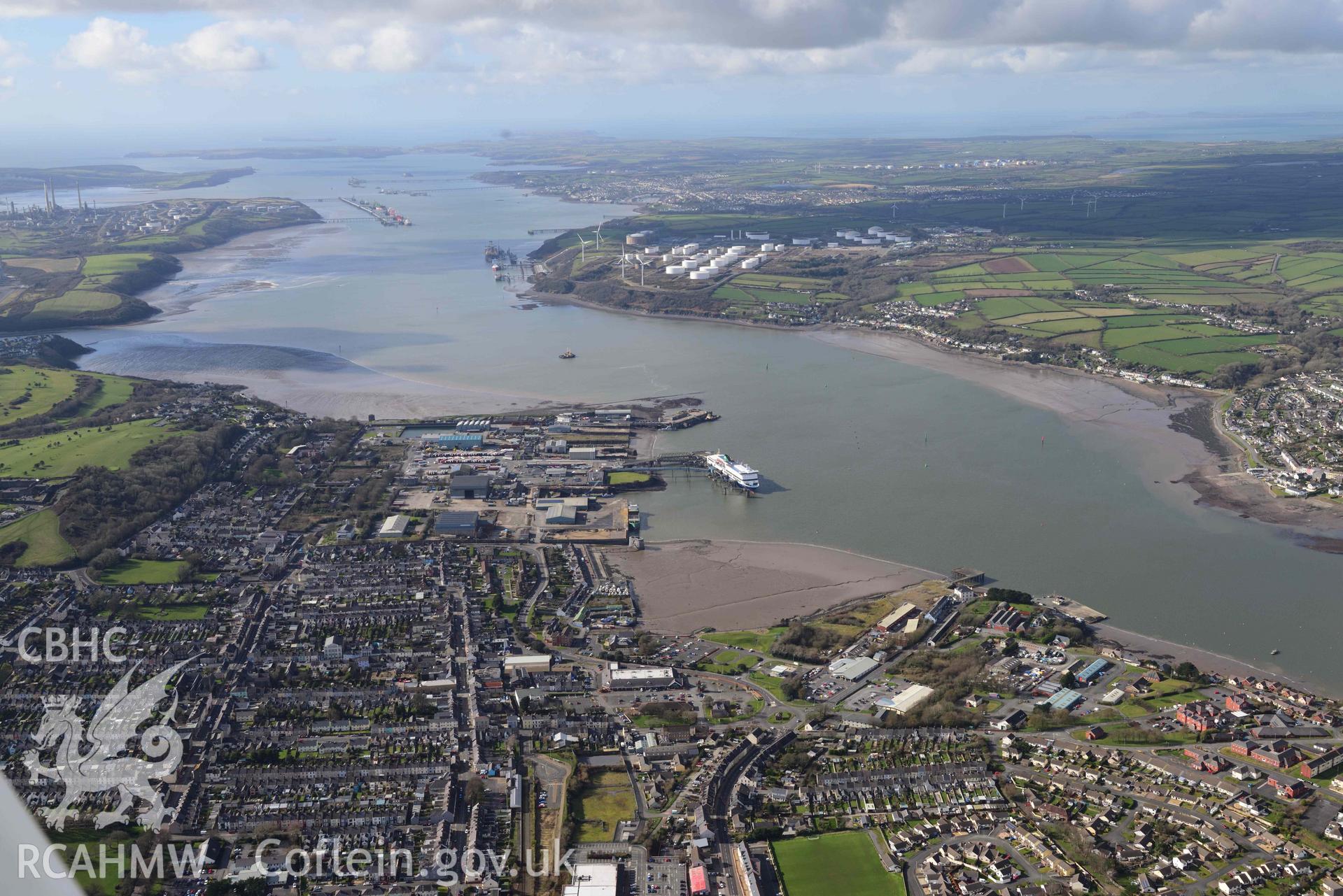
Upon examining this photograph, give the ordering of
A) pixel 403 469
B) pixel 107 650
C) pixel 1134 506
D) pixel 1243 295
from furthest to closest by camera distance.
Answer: pixel 1243 295, pixel 403 469, pixel 1134 506, pixel 107 650

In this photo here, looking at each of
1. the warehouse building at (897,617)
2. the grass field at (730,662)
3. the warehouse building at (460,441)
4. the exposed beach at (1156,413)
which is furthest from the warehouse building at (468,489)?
the exposed beach at (1156,413)

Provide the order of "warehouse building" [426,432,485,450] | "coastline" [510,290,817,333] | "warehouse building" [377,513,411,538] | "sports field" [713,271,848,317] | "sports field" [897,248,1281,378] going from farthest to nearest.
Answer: "sports field" [713,271,848,317] < "coastline" [510,290,817,333] < "sports field" [897,248,1281,378] < "warehouse building" [426,432,485,450] < "warehouse building" [377,513,411,538]

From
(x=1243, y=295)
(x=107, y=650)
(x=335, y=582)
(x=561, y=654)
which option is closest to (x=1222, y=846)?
(x=561, y=654)

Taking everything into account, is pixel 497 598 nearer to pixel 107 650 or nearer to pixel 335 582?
pixel 335 582

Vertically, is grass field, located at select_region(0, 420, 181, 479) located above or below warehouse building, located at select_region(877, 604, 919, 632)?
above

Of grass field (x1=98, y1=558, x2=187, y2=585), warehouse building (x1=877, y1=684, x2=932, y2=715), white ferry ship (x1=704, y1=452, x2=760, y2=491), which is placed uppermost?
white ferry ship (x1=704, y1=452, x2=760, y2=491)

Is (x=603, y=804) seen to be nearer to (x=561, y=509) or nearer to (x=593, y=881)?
(x=593, y=881)

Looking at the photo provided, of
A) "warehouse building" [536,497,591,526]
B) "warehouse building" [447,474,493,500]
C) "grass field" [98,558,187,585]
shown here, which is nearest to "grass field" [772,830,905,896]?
"warehouse building" [536,497,591,526]

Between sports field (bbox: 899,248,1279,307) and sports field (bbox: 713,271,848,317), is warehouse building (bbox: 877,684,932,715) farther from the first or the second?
sports field (bbox: 899,248,1279,307)
